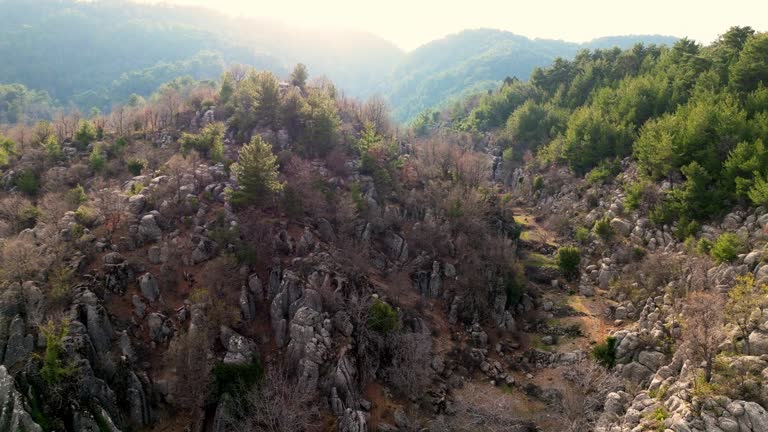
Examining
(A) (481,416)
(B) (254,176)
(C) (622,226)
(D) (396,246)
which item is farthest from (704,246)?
(B) (254,176)

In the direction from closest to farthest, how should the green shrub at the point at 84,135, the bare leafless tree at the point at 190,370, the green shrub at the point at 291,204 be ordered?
the bare leafless tree at the point at 190,370 < the green shrub at the point at 291,204 < the green shrub at the point at 84,135

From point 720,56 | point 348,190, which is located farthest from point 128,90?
point 720,56

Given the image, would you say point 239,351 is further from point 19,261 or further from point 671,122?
point 671,122

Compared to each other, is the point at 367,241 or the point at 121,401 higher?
the point at 367,241

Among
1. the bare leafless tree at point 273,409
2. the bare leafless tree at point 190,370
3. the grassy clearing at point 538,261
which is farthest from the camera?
the grassy clearing at point 538,261

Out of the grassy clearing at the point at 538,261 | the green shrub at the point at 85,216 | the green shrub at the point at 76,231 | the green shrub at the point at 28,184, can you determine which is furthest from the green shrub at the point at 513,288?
the green shrub at the point at 28,184

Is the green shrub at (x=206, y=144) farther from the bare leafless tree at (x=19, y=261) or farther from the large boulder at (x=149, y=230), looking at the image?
the bare leafless tree at (x=19, y=261)

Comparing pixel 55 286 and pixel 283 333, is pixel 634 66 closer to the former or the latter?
pixel 283 333
